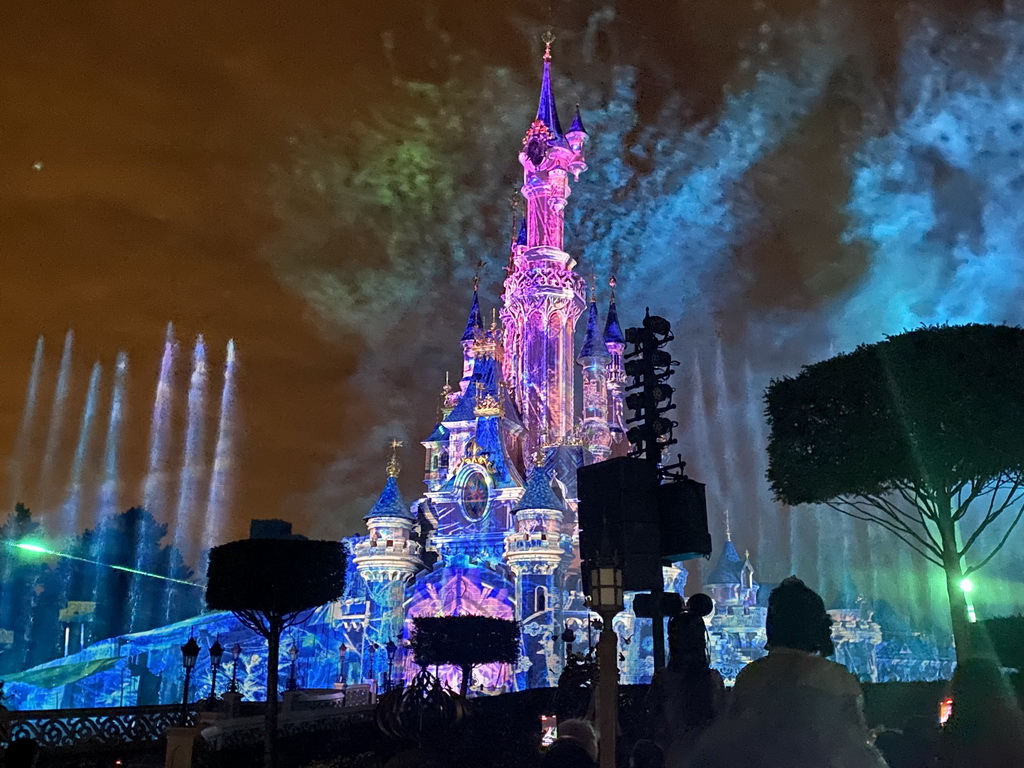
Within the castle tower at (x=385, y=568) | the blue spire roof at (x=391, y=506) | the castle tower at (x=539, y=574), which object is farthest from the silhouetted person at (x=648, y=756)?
the blue spire roof at (x=391, y=506)

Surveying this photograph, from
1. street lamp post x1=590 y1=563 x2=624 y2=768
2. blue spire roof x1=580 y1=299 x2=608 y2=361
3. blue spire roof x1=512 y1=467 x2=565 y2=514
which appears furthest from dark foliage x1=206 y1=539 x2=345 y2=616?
blue spire roof x1=580 y1=299 x2=608 y2=361

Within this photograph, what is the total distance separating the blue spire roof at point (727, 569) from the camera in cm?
5734

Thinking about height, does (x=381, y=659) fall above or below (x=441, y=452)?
below

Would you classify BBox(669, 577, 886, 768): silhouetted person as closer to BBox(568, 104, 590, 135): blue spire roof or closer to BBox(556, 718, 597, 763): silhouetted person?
BBox(556, 718, 597, 763): silhouetted person

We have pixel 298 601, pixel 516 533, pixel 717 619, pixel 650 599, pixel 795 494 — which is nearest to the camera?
pixel 650 599

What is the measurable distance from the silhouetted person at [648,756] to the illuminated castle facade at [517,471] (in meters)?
27.0

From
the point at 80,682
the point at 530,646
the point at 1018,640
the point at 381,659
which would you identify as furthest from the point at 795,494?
the point at 80,682

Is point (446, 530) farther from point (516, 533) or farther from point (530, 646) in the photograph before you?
point (530, 646)

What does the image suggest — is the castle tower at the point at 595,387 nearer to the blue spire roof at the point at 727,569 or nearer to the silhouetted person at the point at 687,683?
the blue spire roof at the point at 727,569

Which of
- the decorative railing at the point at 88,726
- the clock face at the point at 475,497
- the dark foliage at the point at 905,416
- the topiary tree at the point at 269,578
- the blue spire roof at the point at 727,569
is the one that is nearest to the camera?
the decorative railing at the point at 88,726

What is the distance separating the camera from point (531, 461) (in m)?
54.0

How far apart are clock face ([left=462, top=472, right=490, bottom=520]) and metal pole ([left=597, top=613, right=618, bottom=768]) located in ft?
130

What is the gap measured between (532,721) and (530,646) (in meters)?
18.2

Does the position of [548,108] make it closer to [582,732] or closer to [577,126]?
[577,126]
